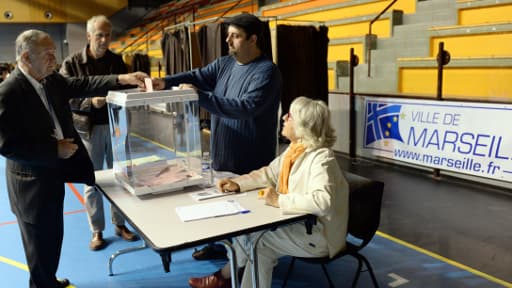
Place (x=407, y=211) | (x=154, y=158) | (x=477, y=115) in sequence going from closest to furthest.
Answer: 1. (x=154, y=158)
2. (x=407, y=211)
3. (x=477, y=115)

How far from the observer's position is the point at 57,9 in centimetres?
1328

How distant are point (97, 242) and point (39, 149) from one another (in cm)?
136

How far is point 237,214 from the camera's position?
1.76m

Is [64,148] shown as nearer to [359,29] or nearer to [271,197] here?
[271,197]

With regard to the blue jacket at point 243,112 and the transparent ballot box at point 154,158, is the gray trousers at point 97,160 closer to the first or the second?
the transparent ballot box at point 154,158

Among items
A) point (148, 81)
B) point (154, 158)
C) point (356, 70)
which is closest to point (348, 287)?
point (154, 158)

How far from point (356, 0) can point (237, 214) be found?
229 inches

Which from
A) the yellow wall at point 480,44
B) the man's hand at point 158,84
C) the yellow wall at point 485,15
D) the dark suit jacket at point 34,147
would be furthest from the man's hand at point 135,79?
the yellow wall at point 485,15

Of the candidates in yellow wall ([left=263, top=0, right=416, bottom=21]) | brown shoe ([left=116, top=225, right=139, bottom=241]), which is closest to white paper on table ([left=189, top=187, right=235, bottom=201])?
brown shoe ([left=116, top=225, right=139, bottom=241])

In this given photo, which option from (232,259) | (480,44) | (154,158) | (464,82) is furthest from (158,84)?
(480,44)

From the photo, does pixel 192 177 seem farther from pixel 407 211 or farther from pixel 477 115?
pixel 477 115

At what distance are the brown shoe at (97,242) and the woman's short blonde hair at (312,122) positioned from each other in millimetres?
1868

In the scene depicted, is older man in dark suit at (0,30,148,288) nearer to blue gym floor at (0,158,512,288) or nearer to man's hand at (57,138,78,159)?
man's hand at (57,138,78,159)

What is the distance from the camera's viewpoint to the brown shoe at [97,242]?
3025 millimetres
